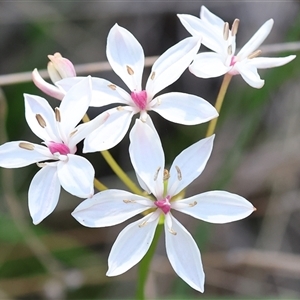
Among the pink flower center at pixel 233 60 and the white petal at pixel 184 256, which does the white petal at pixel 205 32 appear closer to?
the pink flower center at pixel 233 60

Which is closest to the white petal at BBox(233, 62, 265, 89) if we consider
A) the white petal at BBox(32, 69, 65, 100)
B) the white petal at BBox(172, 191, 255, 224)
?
the white petal at BBox(172, 191, 255, 224)

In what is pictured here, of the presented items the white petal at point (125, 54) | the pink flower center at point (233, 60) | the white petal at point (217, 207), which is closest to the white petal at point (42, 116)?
the white petal at point (125, 54)

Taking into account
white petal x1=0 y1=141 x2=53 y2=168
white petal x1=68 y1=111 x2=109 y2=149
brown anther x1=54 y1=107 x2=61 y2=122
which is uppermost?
brown anther x1=54 y1=107 x2=61 y2=122

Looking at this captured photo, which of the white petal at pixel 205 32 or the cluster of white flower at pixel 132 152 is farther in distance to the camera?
the white petal at pixel 205 32

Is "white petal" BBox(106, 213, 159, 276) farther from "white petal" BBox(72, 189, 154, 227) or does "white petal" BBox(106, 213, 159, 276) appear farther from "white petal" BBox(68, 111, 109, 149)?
"white petal" BBox(68, 111, 109, 149)

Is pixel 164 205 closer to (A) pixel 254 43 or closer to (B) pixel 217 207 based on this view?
(B) pixel 217 207

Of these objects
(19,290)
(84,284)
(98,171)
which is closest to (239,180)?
(98,171)

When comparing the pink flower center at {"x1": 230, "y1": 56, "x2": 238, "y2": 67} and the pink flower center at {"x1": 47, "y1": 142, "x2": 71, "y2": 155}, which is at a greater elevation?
the pink flower center at {"x1": 230, "y1": 56, "x2": 238, "y2": 67}

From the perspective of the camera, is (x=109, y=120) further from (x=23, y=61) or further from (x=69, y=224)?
(x=23, y=61)

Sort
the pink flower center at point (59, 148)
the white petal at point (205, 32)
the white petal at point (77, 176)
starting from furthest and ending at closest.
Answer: the white petal at point (205, 32), the pink flower center at point (59, 148), the white petal at point (77, 176)
